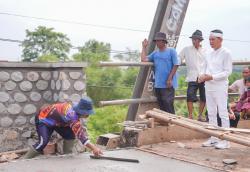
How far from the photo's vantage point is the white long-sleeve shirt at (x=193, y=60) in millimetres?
8016

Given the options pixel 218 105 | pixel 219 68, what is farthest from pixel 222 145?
pixel 219 68

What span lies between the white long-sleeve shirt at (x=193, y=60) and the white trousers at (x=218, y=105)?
55.1 inches

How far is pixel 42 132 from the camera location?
6230 millimetres

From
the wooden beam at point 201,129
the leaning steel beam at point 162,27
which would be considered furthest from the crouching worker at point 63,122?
the leaning steel beam at point 162,27

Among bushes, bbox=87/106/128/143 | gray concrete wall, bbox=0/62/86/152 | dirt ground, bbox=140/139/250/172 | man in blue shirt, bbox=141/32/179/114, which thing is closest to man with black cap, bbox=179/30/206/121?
man in blue shirt, bbox=141/32/179/114

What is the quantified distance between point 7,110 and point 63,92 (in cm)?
89

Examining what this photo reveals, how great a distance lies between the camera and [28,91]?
23.6ft

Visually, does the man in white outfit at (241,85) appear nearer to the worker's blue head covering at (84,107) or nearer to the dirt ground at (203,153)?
the dirt ground at (203,153)

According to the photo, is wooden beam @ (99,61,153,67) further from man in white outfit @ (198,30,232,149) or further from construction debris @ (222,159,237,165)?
construction debris @ (222,159,237,165)

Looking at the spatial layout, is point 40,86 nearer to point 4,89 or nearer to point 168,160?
point 4,89

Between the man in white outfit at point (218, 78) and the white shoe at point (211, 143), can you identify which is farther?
the white shoe at point (211, 143)

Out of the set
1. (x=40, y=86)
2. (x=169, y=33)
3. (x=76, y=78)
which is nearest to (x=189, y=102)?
(x=169, y=33)

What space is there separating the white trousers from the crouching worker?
1.77 meters

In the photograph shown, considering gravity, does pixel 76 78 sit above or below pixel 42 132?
above
